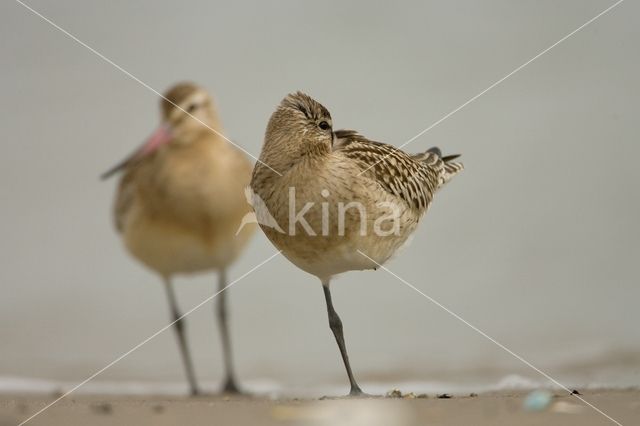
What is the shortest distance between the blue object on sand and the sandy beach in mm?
20

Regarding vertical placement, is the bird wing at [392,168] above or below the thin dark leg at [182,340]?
above

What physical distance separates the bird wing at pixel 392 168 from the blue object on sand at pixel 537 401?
767 mm

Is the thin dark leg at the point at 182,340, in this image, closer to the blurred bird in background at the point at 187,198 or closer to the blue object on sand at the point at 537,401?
the blurred bird in background at the point at 187,198

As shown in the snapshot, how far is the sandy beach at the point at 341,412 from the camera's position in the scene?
2830mm

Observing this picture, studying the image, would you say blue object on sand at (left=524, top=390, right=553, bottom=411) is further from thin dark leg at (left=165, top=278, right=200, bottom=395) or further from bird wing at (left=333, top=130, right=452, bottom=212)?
thin dark leg at (left=165, top=278, right=200, bottom=395)

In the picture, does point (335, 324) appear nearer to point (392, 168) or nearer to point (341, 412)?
point (392, 168)

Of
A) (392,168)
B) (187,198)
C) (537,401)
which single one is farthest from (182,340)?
(537,401)

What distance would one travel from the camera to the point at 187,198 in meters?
3.81

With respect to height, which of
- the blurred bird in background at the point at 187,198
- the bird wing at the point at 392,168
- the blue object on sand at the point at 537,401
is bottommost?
the blue object on sand at the point at 537,401

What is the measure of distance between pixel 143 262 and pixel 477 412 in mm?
1458

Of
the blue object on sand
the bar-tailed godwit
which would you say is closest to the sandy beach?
the blue object on sand

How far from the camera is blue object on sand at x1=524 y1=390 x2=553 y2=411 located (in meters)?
2.94

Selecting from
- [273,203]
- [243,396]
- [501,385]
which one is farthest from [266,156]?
[501,385]

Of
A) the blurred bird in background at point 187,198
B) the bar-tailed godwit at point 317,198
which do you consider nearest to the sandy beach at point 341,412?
the bar-tailed godwit at point 317,198
